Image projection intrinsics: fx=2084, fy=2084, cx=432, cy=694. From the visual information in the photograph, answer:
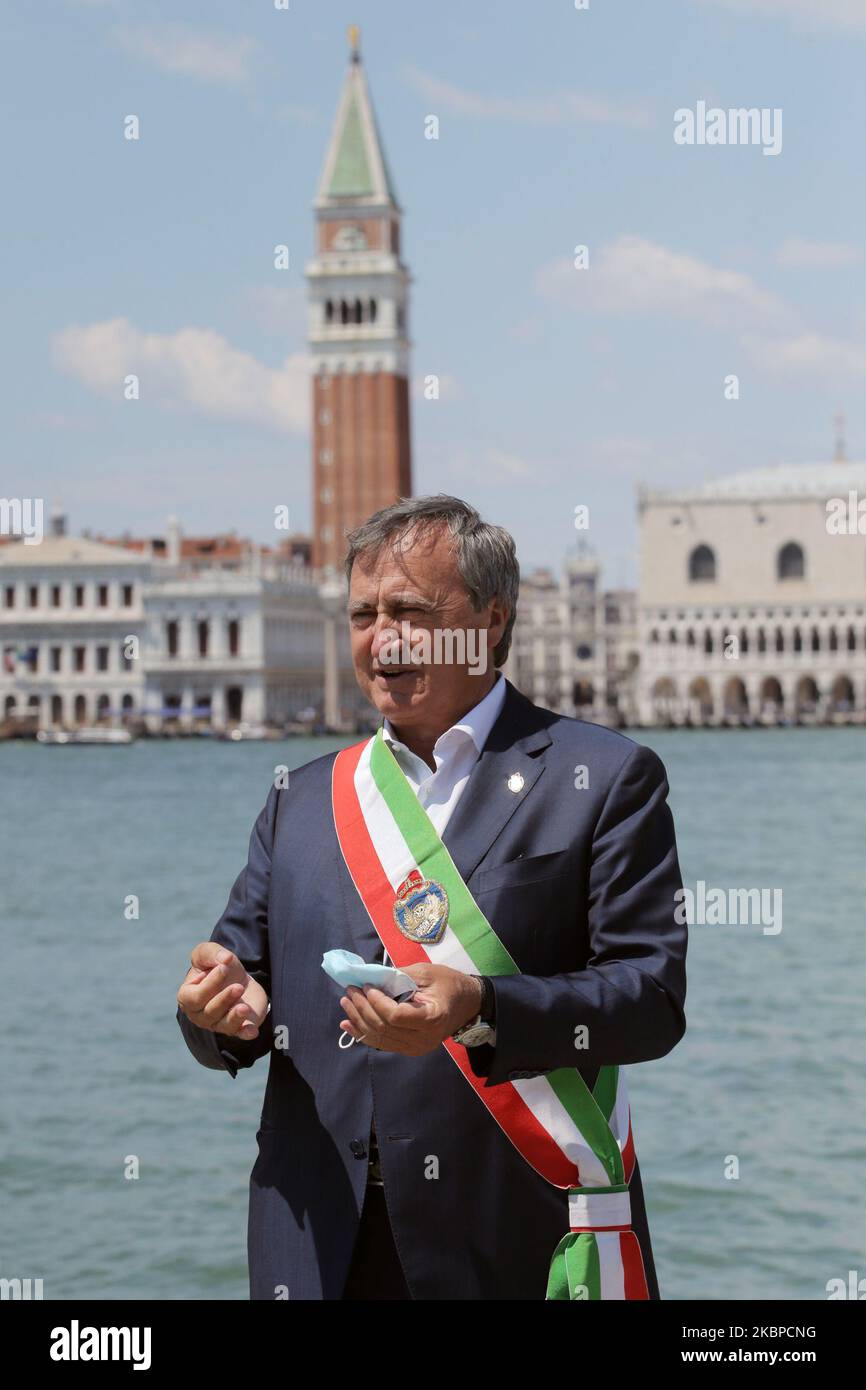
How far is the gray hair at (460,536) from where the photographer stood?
1.76 metres

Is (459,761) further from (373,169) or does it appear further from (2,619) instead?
(373,169)

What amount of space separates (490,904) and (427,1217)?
0.26 m

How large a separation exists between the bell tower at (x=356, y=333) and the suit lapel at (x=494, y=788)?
52.1 m

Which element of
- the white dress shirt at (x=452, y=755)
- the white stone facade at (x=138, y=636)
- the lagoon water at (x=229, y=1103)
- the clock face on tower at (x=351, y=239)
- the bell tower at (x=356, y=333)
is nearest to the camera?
the white dress shirt at (x=452, y=755)

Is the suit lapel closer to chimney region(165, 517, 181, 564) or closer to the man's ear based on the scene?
the man's ear

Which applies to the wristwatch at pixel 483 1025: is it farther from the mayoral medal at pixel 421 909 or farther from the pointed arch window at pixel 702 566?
the pointed arch window at pixel 702 566

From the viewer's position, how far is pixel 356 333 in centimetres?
5700

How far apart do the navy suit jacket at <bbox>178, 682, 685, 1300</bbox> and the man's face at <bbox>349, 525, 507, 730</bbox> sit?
7 cm

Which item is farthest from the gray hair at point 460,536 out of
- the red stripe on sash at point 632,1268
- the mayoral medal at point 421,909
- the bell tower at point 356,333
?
the bell tower at point 356,333

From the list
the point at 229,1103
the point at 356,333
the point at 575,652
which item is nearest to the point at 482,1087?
the point at 229,1103

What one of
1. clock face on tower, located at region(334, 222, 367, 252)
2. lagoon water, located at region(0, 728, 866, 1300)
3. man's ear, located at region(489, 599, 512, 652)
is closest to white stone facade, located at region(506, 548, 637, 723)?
clock face on tower, located at region(334, 222, 367, 252)

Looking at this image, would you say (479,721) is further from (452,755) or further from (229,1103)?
(229,1103)

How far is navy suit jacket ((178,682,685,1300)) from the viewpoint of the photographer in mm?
1669
